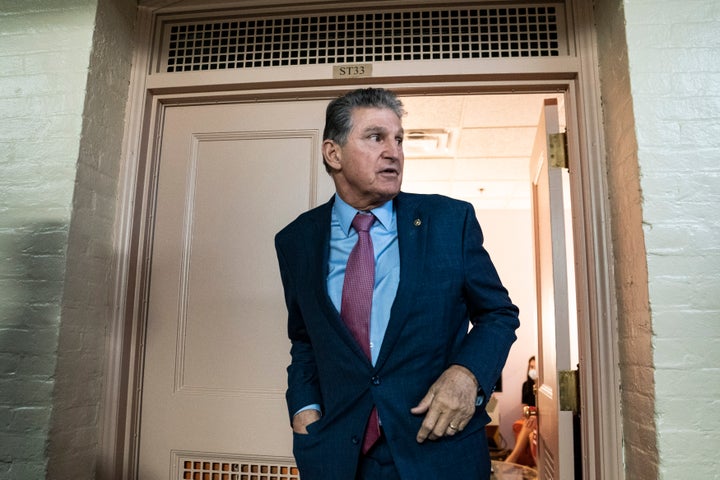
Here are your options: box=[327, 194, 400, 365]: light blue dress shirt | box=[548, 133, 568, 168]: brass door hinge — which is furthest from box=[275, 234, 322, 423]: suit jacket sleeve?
box=[548, 133, 568, 168]: brass door hinge

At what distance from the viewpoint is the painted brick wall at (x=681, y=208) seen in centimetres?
153

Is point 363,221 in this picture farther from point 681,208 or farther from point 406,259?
point 681,208

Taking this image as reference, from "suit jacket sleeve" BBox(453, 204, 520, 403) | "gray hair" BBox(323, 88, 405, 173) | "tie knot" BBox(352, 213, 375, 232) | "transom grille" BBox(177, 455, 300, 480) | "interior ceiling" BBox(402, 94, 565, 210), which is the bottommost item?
"transom grille" BBox(177, 455, 300, 480)

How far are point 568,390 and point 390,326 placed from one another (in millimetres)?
1044

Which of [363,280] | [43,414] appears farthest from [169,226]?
[363,280]

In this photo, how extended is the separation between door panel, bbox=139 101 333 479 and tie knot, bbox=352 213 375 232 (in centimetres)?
64

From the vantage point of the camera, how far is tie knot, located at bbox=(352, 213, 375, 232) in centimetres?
153

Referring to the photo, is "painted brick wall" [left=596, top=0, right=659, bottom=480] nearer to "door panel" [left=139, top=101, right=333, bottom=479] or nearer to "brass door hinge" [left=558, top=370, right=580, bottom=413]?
"brass door hinge" [left=558, top=370, right=580, bottom=413]

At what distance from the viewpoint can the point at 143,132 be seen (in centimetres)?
230

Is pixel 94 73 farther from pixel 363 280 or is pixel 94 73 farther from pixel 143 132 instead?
pixel 363 280

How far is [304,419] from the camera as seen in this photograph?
145 cm

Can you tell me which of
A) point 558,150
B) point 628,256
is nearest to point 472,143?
point 558,150

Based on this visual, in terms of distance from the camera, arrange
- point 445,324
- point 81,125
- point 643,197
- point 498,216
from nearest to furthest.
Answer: point 445,324 → point 643,197 → point 81,125 → point 498,216

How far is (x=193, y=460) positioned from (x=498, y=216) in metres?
6.28
